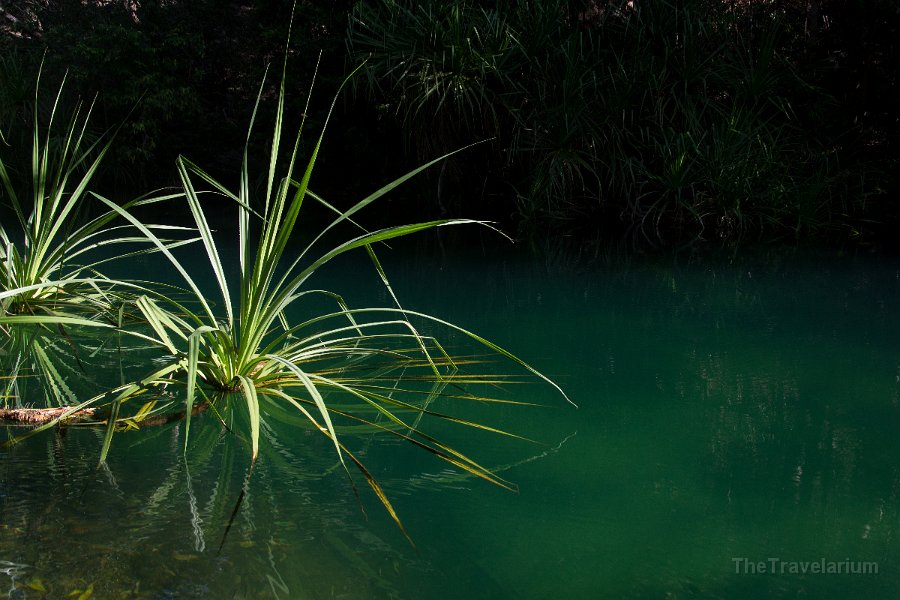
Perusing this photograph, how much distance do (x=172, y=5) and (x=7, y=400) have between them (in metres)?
9.34

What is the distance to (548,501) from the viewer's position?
1.98 m

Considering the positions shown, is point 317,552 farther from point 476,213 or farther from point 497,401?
point 476,213

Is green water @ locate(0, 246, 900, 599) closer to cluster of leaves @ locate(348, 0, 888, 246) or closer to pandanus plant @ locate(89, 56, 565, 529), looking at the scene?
pandanus plant @ locate(89, 56, 565, 529)

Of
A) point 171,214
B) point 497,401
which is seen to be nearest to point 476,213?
point 171,214

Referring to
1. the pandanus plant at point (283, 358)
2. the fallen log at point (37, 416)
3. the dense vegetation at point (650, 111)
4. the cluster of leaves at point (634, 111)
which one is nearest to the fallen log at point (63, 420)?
the fallen log at point (37, 416)

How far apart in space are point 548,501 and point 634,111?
17.4 feet

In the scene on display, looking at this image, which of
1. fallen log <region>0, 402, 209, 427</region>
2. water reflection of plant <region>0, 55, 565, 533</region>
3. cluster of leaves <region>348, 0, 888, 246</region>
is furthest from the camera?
cluster of leaves <region>348, 0, 888, 246</region>

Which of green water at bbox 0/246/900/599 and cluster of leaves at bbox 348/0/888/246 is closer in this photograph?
green water at bbox 0/246/900/599

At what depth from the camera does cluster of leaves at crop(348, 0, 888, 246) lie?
20.6ft

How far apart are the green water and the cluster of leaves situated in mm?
3307

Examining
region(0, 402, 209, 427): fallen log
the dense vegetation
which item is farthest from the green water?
the dense vegetation

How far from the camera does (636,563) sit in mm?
1719

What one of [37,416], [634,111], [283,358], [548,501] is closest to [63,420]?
[37,416]

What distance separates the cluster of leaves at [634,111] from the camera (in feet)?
20.6
